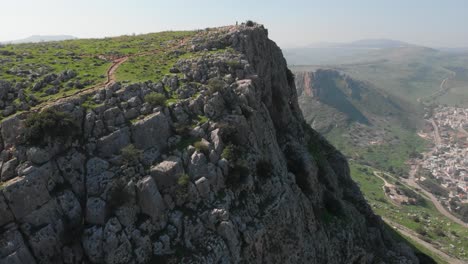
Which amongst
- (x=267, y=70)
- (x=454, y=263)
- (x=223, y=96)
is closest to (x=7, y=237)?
(x=223, y=96)

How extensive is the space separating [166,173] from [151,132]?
20.3ft

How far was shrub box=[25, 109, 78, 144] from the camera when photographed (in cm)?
3550

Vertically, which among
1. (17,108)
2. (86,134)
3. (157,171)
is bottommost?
(157,171)

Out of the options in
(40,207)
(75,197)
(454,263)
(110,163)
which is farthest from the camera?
(454,263)

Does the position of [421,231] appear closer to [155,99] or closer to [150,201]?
[155,99]

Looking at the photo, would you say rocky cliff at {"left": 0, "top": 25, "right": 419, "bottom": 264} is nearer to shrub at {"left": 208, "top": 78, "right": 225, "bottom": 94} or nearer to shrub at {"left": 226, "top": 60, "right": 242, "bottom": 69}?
shrub at {"left": 208, "top": 78, "right": 225, "bottom": 94}

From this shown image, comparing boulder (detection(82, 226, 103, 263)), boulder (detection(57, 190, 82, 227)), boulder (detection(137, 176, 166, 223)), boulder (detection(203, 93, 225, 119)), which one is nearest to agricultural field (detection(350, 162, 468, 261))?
boulder (detection(203, 93, 225, 119))

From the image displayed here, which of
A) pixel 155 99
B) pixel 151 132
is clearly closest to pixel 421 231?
pixel 155 99

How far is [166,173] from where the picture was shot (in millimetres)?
39062

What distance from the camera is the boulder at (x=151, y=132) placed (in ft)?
136

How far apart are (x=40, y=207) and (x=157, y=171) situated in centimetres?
1163

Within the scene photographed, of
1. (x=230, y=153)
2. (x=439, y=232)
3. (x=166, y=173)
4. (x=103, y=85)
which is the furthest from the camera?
(x=439, y=232)

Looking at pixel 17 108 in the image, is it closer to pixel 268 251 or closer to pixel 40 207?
pixel 40 207

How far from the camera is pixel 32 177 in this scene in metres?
33.3
